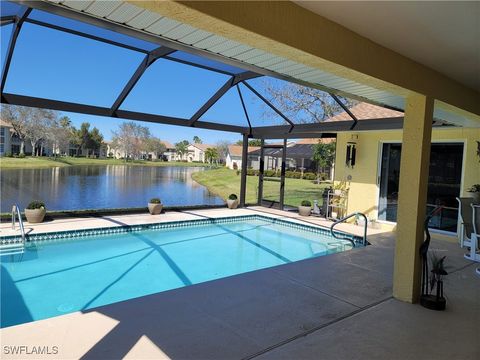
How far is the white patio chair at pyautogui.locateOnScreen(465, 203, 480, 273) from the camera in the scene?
17.6 feet

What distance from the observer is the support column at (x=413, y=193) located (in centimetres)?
376

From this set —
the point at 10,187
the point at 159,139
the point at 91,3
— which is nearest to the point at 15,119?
the point at 10,187

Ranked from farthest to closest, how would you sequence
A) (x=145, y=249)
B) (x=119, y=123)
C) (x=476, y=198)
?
(x=119, y=123) < (x=145, y=249) < (x=476, y=198)

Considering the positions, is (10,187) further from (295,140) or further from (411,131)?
(411,131)

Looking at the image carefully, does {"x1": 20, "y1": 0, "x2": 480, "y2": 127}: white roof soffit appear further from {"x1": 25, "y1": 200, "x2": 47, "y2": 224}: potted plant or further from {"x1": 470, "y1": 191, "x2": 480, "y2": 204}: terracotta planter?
{"x1": 25, "y1": 200, "x2": 47, "y2": 224}: potted plant

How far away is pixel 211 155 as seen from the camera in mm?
21406

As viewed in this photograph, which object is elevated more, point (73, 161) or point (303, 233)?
point (73, 161)

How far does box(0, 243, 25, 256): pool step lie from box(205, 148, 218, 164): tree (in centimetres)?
1398

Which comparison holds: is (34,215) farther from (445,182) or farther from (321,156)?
(445,182)

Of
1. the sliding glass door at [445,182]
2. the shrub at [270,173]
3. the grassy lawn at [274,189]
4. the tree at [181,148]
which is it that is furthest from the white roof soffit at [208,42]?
the tree at [181,148]

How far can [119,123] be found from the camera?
17.6 meters

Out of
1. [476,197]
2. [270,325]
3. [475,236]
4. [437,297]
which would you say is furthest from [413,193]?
[476,197]

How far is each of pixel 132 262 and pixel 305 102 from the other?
981cm

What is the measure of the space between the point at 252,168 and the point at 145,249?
20.2 ft
